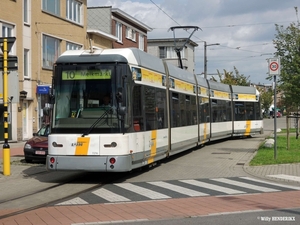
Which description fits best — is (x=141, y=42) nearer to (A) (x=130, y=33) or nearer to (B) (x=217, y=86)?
(A) (x=130, y=33)

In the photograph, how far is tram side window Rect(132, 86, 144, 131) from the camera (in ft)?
41.0

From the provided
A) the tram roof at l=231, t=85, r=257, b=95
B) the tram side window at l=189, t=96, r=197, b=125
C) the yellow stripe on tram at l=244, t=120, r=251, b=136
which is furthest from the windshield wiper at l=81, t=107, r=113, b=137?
the yellow stripe on tram at l=244, t=120, r=251, b=136

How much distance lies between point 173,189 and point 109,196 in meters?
1.66

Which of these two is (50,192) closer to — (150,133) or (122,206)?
(122,206)

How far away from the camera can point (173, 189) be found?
11.4m

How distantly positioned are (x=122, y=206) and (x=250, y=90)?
24448 millimetres

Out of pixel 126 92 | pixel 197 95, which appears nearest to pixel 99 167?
pixel 126 92

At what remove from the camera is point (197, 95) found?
2203cm

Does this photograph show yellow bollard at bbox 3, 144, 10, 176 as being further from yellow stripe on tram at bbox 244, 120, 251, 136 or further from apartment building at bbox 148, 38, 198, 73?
apartment building at bbox 148, 38, 198, 73

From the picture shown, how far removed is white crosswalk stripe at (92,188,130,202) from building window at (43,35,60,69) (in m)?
21.8

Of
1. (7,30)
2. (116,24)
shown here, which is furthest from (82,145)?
(116,24)

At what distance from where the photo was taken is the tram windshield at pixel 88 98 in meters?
11.8

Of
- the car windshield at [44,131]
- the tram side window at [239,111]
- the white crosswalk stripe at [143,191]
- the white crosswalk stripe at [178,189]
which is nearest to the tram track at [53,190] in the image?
the white crosswalk stripe at [143,191]

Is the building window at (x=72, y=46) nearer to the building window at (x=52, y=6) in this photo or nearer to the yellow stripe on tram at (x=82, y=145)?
the building window at (x=52, y=6)
